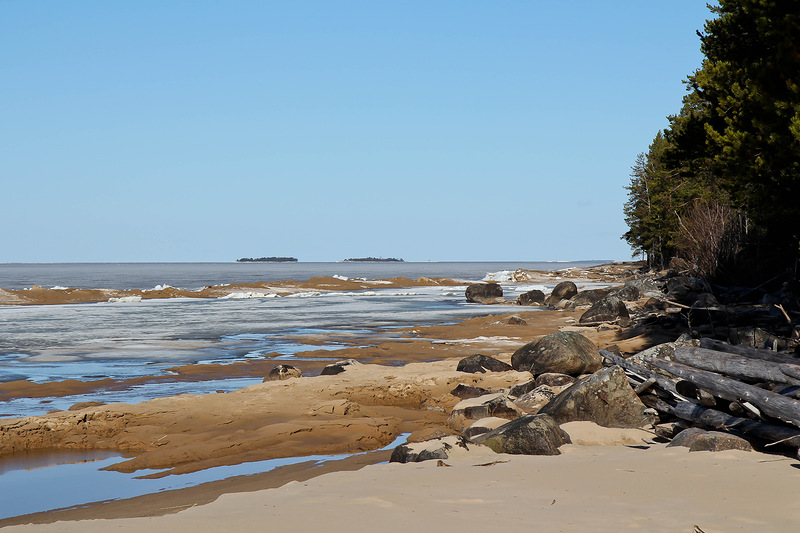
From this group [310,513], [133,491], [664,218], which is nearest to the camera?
[310,513]

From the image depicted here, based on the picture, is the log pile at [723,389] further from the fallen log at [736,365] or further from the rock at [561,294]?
the rock at [561,294]

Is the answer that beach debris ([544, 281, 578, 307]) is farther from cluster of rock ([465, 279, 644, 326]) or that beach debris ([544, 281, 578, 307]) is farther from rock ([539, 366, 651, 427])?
rock ([539, 366, 651, 427])

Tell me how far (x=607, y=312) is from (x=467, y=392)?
506 inches

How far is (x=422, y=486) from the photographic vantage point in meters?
6.00

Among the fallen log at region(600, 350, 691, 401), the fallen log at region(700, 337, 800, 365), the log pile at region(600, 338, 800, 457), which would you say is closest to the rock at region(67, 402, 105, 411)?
the fallen log at region(600, 350, 691, 401)

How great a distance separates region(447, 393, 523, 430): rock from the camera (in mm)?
9781

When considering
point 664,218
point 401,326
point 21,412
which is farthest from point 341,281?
point 21,412

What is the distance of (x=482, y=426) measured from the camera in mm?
8867

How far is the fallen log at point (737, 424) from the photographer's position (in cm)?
670

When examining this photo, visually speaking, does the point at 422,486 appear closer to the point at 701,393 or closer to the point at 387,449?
the point at 387,449

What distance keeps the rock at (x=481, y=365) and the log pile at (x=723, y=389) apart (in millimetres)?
3740

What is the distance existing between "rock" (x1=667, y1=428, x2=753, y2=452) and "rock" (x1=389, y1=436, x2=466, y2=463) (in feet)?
8.05

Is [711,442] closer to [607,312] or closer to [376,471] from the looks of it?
[376,471]

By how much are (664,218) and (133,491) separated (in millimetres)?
58774
